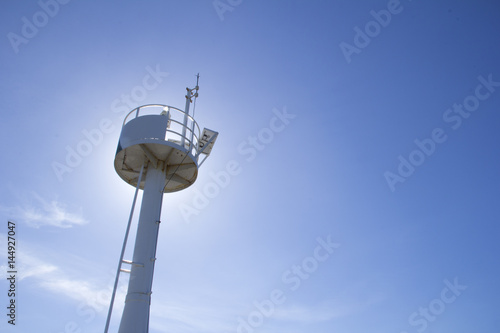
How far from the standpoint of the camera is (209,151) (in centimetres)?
1447

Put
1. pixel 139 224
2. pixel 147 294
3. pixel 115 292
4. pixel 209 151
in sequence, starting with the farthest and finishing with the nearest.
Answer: pixel 209 151 < pixel 139 224 < pixel 147 294 < pixel 115 292

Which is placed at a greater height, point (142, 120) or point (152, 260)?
point (142, 120)

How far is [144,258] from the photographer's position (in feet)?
38.7

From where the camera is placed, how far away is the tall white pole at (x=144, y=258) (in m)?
10.9

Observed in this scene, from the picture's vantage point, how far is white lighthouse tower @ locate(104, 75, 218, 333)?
1116cm

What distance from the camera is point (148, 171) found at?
44.4 feet

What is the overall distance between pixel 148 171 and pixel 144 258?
3.34 meters

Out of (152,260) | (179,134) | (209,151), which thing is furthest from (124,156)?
(152,260)

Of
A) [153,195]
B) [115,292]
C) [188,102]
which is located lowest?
[115,292]

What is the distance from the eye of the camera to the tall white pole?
35.7ft

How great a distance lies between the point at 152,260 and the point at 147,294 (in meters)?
1.08

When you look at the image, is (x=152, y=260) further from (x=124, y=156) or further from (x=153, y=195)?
(x=124, y=156)

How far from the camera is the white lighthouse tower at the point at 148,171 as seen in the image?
1116cm

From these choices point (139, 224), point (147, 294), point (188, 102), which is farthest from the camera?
point (188, 102)
